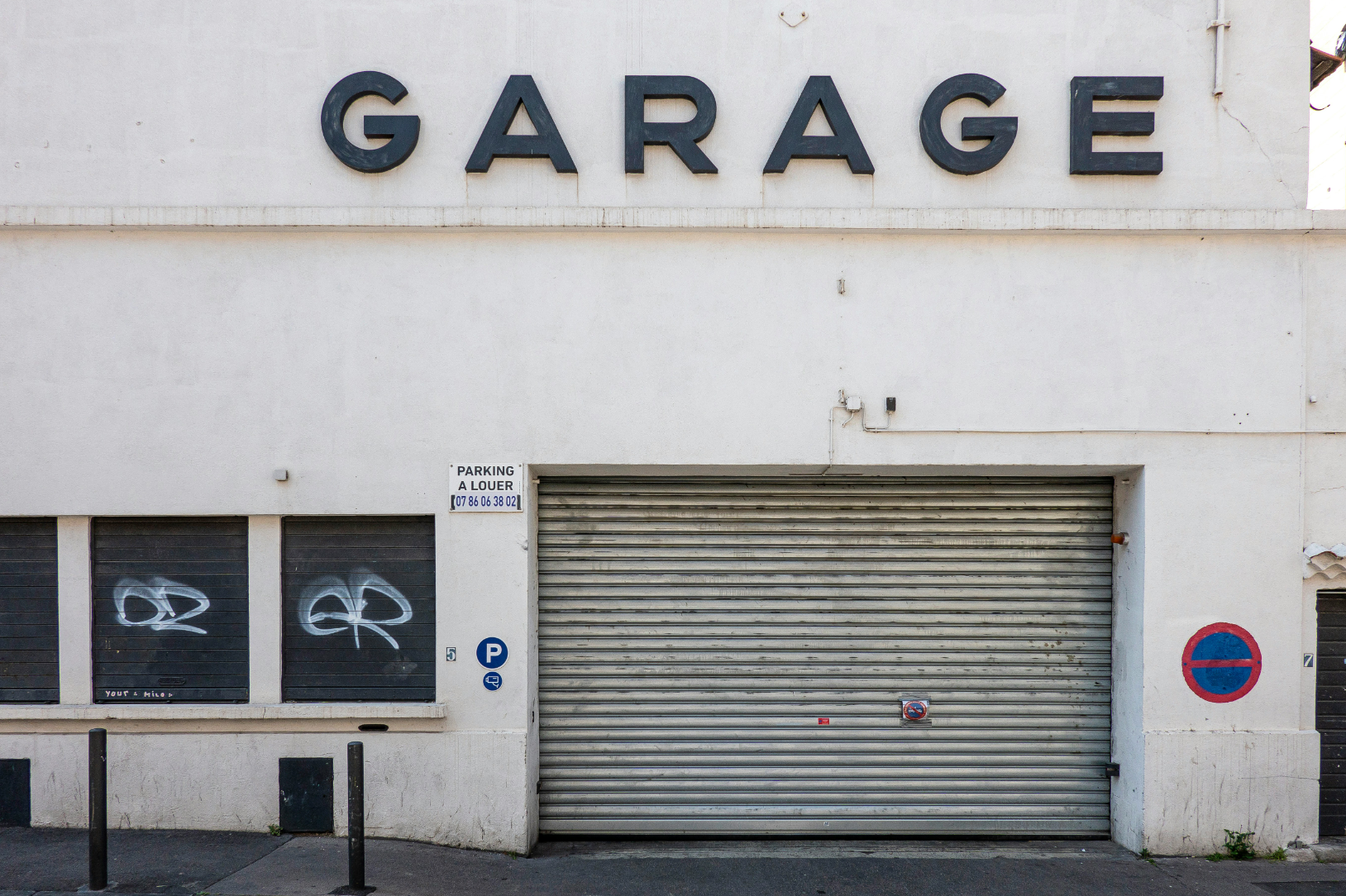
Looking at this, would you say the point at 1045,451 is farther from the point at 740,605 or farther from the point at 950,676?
the point at 740,605

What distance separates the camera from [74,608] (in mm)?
→ 6305

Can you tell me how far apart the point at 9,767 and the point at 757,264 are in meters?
7.11

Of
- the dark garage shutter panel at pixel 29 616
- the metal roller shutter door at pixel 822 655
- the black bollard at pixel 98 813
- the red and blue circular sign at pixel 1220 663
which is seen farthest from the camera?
the metal roller shutter door at pixel 822 655

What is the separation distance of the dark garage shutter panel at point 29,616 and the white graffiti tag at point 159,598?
0.53 m

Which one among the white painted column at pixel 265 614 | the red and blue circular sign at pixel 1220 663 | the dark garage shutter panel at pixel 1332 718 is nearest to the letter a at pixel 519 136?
the white painted column at pixel 265 614

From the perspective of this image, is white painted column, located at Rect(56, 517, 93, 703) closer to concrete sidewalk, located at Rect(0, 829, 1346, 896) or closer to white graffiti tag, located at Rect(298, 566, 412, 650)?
concrete sidewalk, located at Rect(0, 829, 1346, 896)

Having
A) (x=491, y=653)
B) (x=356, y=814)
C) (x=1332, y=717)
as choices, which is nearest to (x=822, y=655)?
(x=491, y=653)

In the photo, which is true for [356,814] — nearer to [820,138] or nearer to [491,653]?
[491,653]

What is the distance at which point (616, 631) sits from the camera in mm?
6602

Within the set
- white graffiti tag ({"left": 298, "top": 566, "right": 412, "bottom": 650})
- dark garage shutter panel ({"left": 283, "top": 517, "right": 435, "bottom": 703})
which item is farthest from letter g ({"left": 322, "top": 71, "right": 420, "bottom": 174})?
white graffiti tag ({"left": 298, "top": 566, "right": 412, "bottom": 650})

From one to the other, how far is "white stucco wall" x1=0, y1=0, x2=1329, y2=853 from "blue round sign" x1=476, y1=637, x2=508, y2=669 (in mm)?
111

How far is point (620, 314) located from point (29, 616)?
5.30 metres

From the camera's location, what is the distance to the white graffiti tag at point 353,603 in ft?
20.9

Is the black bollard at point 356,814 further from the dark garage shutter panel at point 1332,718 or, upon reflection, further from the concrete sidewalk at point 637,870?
the dark garage shutter panel at point 1332,718
